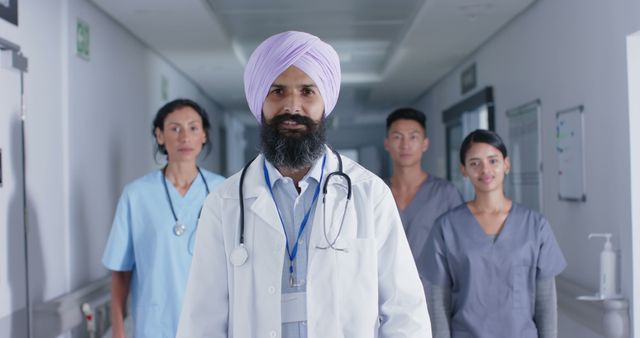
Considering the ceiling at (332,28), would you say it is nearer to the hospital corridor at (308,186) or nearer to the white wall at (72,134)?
the hospital corridor at (308,186)

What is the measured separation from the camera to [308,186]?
1.69m

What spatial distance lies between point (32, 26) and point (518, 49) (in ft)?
10.2

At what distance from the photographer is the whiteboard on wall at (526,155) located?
478 cm

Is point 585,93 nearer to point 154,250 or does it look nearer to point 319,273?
point 154,250

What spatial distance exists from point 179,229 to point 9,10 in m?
1.09

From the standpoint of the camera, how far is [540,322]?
2.62 m

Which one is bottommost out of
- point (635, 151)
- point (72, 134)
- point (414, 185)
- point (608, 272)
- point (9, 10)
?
point (608, 272)

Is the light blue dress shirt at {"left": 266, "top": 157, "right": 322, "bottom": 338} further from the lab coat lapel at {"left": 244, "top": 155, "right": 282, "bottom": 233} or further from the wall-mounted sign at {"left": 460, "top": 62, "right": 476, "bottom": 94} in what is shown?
the wall-mounted sign at {"left": 460, "top": 62, "right": 476, "bottom": 94}

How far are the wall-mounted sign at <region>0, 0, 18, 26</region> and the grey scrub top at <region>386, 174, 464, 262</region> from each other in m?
1.75

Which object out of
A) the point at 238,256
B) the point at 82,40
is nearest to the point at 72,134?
the point at 82,40

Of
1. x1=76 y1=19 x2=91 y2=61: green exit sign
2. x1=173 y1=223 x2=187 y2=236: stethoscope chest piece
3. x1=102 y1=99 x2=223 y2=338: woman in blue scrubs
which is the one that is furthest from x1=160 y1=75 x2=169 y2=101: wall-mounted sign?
x1=173 y1=223 x2=187 y2=236: stethoscope chest piece

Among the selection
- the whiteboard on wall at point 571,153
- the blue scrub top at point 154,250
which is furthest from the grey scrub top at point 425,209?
the blue scrub top at point 154,250

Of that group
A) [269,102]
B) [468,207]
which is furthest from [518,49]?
[269,102]

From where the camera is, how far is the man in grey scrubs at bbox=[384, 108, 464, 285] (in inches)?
134
